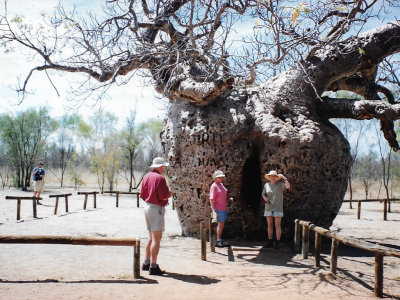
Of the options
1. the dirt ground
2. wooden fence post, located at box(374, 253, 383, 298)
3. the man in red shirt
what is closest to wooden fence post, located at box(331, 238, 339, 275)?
the dirt ground

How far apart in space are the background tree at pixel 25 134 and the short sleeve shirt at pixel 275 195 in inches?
823

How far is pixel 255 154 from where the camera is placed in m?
7.96

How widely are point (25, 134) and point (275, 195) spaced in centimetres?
2316

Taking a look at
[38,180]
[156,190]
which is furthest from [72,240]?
[38,180]

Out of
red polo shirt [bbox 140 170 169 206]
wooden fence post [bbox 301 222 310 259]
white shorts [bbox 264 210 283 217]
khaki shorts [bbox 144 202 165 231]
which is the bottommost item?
wooden fence post [bbox 301 222 310 259]

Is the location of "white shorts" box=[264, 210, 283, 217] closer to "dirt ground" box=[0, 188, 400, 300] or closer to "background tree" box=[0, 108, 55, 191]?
"dirt ground" box=[0, 188, 400, 300]

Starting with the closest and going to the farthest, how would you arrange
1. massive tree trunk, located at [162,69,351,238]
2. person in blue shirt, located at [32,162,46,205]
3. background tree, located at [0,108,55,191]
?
massive tree trunk, located at [162,69,351,238], person in blue shirt, located at [32,162,46,205], background tree, located at [0,108,55,191]

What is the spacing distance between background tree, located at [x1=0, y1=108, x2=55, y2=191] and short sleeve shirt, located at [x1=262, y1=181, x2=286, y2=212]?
2092 cm

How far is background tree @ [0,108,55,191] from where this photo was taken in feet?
82.8

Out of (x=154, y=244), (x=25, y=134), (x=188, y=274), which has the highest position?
(x=25, y=134)

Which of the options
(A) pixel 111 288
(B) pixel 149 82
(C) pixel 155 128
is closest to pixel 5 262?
(A) pixel 111 288

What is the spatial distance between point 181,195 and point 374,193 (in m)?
27.5

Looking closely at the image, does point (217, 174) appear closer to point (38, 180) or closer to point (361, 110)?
point (361, 110)

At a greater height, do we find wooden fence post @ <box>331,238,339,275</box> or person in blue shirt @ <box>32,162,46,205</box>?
person in blue shirt @ <box>32,162,46,205</box>
